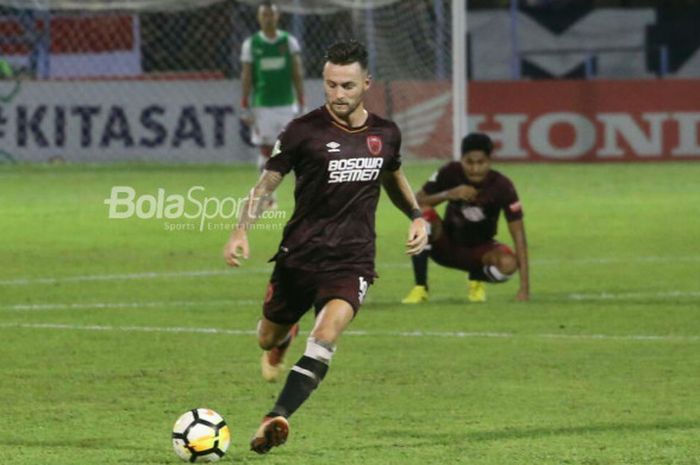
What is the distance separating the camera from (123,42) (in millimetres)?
30312

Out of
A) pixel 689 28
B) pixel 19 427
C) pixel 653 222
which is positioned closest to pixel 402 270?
pixel 653 222

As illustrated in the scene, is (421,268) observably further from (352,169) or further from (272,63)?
(272,63)

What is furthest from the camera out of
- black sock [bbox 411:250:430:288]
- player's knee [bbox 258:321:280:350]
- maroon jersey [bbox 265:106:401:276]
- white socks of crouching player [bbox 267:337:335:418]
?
black sock [bbox 411:250:430:288]

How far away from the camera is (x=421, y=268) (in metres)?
13.9

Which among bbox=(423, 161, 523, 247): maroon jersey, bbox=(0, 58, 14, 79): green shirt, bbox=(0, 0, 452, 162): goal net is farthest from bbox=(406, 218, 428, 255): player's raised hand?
bbox=(0, 58, 14, 79): green shirt

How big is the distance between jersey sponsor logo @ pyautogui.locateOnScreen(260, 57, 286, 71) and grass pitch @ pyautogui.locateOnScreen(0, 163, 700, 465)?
2.94 meters

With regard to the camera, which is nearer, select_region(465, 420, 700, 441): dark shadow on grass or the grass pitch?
the grass pitch

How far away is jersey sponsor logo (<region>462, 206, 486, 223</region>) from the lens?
14086mm

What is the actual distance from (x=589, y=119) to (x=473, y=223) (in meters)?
17.3

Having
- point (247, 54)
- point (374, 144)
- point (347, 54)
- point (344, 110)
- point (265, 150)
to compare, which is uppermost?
point (347, 54)

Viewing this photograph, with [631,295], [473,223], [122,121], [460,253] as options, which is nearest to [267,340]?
[460,253]

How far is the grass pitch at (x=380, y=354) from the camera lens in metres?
8.09

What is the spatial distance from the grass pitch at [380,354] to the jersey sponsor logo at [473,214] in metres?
0.66

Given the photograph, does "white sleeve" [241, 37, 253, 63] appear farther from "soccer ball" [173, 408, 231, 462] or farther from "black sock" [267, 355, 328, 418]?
"soccer ball" [173, 408, 231, 462]
